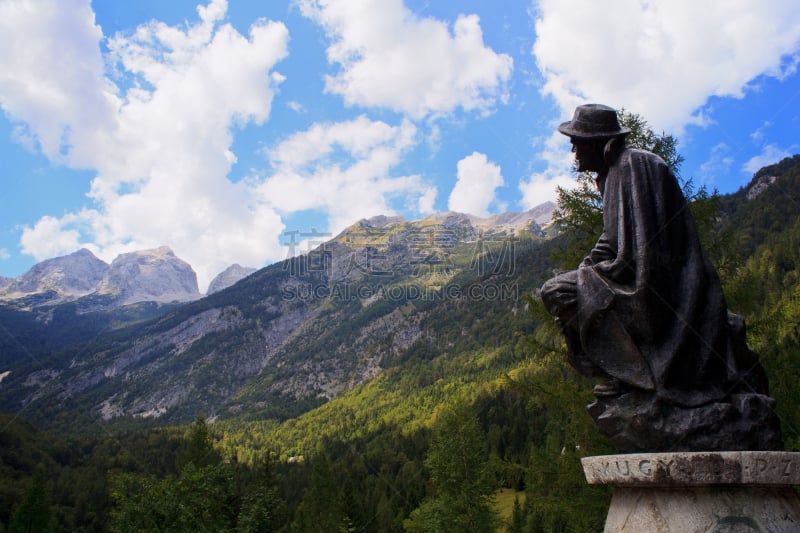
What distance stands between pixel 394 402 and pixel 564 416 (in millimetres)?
170733

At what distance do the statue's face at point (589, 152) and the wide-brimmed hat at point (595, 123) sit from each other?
0.08 meters

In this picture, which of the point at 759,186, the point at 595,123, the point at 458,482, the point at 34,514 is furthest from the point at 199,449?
the point at 759,186

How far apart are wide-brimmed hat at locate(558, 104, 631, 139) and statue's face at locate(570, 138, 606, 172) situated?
82 mm

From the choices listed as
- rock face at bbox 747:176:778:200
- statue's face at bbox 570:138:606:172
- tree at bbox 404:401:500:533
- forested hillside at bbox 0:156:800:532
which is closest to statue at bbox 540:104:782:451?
statue's face at bbox 570:138:606:172

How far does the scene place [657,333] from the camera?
4.50 metres

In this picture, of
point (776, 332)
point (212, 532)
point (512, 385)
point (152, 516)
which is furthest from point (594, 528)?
point (152, 516)

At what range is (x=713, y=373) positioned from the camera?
14.6 ft

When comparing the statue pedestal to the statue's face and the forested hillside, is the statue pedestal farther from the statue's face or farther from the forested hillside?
the forested hillside

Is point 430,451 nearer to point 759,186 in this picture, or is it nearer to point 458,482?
point 458,482

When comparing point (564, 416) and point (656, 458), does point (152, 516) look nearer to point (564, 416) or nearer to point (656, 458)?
point (564, 416)

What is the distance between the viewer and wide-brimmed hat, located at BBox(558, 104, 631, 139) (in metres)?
5.29

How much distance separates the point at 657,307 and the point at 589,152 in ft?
5.74

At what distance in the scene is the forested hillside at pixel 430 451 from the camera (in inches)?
462

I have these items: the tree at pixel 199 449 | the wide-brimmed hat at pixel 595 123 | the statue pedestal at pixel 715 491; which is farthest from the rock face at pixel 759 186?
the statue pedestal at pixel 715 491
